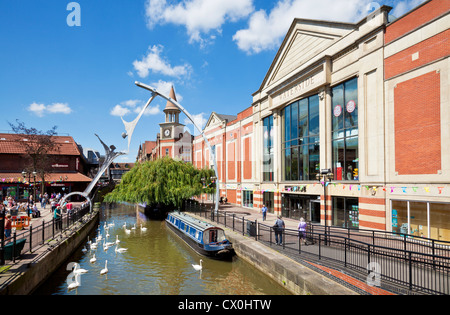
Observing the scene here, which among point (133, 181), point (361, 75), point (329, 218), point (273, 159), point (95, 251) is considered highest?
point (361, 75)

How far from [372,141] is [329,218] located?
608cm

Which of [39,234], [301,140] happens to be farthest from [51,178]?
[301,140]

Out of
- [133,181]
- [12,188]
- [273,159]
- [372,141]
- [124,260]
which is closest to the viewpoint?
[124,260]

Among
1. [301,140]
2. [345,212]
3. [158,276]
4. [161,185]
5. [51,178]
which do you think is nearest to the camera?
[158,276]

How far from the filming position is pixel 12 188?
36.5m

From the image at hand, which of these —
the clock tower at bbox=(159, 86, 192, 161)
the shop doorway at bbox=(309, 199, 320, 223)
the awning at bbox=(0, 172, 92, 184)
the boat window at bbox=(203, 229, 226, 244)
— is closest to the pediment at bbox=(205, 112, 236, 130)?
the clock tower at bbox=(159, 86, 192, 161)

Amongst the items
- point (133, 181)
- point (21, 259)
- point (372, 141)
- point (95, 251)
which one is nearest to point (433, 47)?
point (372, 141)

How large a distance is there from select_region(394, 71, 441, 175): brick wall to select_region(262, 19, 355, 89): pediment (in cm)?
645

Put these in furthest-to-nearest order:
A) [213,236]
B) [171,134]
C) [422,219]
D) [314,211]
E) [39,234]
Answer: [171,134] → [314,211] → [213,236] → [422,219] → [39,234]

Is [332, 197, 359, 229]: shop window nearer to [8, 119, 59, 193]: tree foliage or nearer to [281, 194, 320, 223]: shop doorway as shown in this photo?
[281, 194, 320, 223]: shop doorway

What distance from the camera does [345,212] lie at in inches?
721

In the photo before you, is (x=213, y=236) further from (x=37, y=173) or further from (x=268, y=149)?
(x=37, y=173)

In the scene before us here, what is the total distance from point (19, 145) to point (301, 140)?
1463 inches
